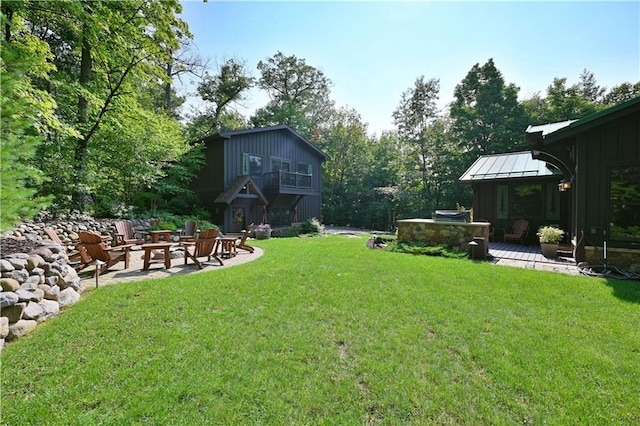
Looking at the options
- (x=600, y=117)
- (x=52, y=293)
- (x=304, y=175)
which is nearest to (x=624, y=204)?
(x=600, y=117)

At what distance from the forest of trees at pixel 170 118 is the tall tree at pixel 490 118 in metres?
0.09

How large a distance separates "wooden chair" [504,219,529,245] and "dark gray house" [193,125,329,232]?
1047cm

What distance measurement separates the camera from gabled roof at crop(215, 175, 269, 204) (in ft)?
42.7

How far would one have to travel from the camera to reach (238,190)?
13234 mm

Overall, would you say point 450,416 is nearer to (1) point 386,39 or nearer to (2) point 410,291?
(2) point 410,291

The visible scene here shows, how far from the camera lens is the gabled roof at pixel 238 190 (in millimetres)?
13023

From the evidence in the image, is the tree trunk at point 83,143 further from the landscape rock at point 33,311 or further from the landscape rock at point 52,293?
the landscape rock at point 33,311

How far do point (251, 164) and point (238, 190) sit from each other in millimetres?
2370

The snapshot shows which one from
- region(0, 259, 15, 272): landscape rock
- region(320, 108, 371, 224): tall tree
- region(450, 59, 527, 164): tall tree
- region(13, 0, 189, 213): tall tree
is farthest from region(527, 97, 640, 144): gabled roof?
region(320, 108, 371, 224): tall tree

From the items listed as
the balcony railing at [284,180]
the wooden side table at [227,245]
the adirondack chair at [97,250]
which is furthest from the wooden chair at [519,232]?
the adirondack chair at [97,250]

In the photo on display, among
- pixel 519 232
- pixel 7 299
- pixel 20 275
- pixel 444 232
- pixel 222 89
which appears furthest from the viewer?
pixel 222 89

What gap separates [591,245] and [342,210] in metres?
18.5

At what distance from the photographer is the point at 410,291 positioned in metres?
4.72

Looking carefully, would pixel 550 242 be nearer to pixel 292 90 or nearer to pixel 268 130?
pixel 268 130
